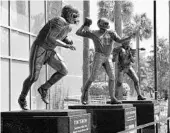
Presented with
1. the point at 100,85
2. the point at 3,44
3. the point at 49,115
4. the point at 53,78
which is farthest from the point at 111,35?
the point at 100,85

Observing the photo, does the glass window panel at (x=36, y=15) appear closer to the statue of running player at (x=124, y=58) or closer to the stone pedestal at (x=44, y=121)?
the statue of running player at (x=124, y=58)

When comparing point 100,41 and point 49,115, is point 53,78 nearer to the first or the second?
point 49,115

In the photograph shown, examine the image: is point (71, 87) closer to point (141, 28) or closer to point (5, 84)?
point (5, 84)

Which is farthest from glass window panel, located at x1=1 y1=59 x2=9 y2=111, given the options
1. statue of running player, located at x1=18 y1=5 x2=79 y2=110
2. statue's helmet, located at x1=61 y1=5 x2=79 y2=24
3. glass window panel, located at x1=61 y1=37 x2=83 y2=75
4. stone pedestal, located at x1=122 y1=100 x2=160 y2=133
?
statue's helmet, located at x1=61 y1=5 x2=79 y2=24

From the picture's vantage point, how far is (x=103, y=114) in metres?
10.2

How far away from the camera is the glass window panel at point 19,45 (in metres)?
15.5

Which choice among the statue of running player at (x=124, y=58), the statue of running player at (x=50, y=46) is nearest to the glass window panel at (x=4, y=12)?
the statue of running player at (x=124, y=58)

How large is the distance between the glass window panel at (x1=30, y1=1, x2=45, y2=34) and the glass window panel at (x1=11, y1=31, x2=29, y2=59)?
29.4 inches

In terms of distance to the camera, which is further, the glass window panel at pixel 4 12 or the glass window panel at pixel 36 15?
the glass window panel at pixel 36 15

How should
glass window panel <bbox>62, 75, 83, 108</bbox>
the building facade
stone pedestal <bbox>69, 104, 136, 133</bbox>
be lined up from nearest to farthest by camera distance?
stone pedestal <bbox>69, 104, 136, 133</bbox>, the building facade, glass window panel <bbox>62, 75, 83, 108</bbox>

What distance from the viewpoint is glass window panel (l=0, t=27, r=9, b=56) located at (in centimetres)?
1471

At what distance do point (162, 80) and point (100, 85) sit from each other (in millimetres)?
26716

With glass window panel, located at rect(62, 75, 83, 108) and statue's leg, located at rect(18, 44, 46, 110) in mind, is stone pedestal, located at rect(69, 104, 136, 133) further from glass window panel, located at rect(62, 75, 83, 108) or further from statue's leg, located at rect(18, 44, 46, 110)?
glass window panel, located at rect(62, 75, 83, 108)

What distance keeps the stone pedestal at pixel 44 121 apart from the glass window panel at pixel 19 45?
7828mm
